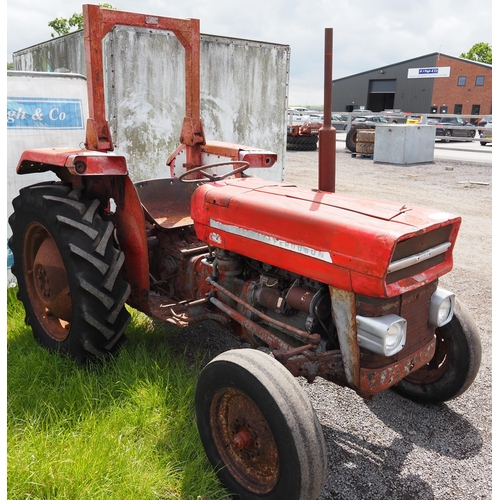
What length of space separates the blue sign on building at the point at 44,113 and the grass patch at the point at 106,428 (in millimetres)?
1939

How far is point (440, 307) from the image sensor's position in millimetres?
2631

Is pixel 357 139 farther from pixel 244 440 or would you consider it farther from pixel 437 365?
pixel 244 440

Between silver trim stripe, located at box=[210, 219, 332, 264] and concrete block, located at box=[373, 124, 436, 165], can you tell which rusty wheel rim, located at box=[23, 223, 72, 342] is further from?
concrete block, located at box=[373, 124, 436, 165]

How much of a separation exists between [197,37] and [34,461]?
9.12 ft

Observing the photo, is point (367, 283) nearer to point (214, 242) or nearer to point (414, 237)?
point (414, 237)

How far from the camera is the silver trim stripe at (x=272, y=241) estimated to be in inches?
94.5

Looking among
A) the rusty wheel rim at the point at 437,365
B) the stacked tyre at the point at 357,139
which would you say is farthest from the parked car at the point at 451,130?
the rusty wheel rim at the point at 437,365

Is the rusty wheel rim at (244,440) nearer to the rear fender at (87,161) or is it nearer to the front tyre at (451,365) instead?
the front tyre at (451,365)

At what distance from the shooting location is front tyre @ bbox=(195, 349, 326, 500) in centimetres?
209

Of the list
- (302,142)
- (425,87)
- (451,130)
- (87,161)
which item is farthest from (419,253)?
(425,87)

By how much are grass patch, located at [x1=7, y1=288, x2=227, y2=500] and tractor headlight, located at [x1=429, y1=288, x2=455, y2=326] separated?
4.31ft

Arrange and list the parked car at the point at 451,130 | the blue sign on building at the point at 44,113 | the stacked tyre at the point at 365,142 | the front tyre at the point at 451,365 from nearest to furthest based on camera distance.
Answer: the front tyre at the point at 451,365, the blue sign on building at the point at 44,113, the stacked tyre at the point at 365,142, the parked car at the point at 451,130

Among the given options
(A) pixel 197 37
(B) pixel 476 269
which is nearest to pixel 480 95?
(B) pixel 476 269

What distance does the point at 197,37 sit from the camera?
3607 millimetres
